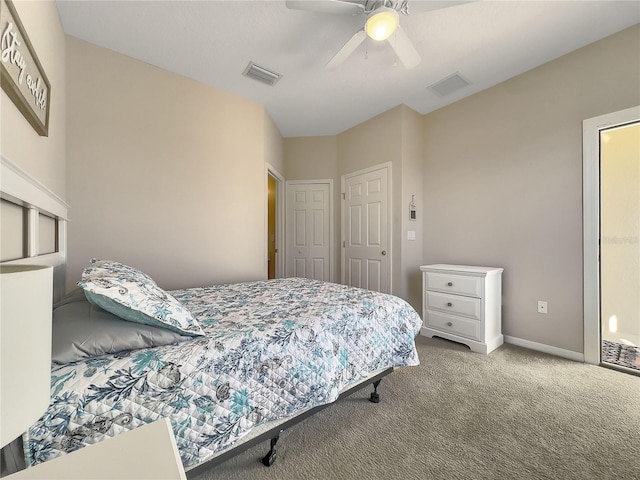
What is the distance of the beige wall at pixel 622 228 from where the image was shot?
2531 mm

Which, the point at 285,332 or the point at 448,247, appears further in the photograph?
the point at 448,247

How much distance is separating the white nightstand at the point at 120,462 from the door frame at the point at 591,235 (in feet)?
10.1

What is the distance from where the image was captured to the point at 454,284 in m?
2.65

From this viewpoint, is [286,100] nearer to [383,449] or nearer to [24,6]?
[24,6]

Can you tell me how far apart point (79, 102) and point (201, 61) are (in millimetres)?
1045

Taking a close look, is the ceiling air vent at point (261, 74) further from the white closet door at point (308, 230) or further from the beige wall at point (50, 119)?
the white closet door at point (308, 230)

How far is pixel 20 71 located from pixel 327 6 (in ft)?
5.29

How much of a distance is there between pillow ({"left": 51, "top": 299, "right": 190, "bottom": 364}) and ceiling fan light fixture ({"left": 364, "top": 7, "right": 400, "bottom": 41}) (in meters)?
2.11

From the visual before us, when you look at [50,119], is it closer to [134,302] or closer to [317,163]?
[134,302]

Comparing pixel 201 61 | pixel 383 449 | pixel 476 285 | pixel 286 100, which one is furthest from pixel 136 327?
pixel 286 100

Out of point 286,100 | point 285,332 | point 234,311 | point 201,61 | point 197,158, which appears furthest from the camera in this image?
point 286,100

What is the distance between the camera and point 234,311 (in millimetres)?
1520

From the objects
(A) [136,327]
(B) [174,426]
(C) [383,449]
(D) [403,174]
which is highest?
(D) [403,174]

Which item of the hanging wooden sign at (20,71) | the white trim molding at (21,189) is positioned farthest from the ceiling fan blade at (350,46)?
the white trim molding at (21,189)
